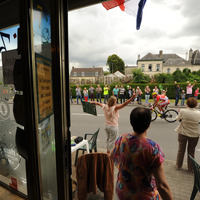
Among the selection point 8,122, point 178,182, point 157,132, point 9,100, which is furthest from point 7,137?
point 157,132

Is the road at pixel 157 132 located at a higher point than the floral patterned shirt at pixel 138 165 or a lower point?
lower

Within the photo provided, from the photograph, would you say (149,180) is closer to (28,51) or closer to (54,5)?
(28,51)

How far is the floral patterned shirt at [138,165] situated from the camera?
1.29m

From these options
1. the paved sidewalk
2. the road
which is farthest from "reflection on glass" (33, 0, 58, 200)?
the road

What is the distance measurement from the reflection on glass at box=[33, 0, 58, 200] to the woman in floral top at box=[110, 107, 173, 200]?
27.6 inches

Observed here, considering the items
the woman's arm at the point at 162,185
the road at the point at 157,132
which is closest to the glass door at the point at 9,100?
the woman's arm at the point at 162,185

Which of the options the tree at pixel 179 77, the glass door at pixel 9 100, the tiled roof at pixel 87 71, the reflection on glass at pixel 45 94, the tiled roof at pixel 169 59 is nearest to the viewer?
the reflection on glass at pixel 45 94

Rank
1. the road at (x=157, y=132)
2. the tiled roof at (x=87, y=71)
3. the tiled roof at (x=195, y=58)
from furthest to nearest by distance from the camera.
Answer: the tiled roof at (x=87, y=71), the tiled roof at (x=195, y=58), the road at (x=157, y=132)

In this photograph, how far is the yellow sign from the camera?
128cm

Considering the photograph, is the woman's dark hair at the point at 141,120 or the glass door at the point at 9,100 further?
the glass door at the point at 9,100

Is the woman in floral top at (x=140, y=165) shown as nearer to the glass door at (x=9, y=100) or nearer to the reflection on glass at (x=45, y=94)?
the reflection on glass at (x=45, y=94)

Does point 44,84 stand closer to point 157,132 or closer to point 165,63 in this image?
point 157,132

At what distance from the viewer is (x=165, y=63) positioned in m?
47.8

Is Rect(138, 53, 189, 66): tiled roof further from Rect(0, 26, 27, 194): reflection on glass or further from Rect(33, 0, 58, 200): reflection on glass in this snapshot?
Rect(33, 0, 58, 200): reflection on glass
